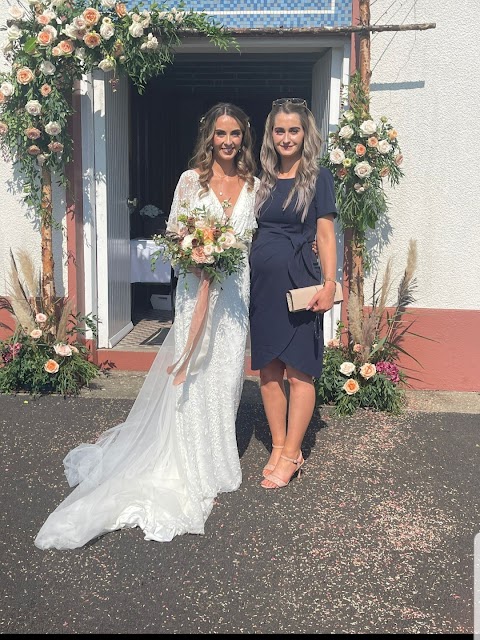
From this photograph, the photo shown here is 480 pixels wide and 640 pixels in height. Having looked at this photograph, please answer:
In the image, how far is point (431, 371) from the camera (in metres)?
5.69

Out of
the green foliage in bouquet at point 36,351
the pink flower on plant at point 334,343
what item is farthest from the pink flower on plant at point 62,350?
the pink flower on plant at point 334,343

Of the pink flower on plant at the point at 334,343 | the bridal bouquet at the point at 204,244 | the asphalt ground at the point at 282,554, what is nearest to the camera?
the asphalt ground at the point at 282,554

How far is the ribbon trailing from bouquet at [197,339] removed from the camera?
3.74 metres

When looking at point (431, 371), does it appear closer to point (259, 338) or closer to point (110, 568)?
point (259, 338)

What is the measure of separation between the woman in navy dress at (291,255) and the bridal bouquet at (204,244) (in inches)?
9.4

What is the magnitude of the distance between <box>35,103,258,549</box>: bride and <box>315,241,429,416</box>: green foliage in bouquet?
1.49 m

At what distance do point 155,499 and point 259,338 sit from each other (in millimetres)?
1060

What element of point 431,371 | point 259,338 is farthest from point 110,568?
point 431,371

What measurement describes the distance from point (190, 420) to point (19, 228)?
9.47 ft

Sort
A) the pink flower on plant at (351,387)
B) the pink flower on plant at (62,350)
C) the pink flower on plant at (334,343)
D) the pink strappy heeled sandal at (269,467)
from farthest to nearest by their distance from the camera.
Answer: the pink flower on plant at (334,343) → the pink flower on plant at (62,350) → the pink flower on plant at (351,387) → the pink strappy heeled sandal at (269,467)

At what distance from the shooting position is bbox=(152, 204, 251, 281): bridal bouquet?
3.54 meters

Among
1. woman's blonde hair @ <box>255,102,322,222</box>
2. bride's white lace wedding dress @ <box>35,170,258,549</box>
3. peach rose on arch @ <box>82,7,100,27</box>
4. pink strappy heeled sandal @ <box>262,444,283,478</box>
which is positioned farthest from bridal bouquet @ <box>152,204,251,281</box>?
peach rose on arch @ <box>82,7,100,27</box>

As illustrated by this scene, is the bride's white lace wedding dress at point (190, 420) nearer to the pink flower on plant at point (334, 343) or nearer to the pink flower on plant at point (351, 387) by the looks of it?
the pink flower on plant at point (351, 387)

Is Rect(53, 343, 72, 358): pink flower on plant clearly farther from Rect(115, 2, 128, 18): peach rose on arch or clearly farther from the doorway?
Rect(115, 2, 128, 18): peach rose on arch
